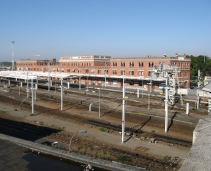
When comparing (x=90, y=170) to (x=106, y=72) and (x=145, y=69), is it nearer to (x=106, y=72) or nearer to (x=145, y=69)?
(x=145, y=69)

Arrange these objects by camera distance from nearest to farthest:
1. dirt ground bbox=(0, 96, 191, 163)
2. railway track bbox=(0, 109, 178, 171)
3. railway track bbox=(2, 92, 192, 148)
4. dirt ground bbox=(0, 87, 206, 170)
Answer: railway track bbox=(0, 109, 178, 171)
dirt ground bbox=(0, 96, 191, 163)
dirt ground bbox=(0, 87, 206, 170)
railway track bbox=(2, 92, 192, 148)

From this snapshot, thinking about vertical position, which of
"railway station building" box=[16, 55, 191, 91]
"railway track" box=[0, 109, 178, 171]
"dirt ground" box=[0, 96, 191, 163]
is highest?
"railway station building" box=[16, 55, 191, 91]

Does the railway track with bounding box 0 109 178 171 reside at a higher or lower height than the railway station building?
lower

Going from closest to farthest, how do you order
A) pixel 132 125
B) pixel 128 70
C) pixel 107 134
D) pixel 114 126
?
pixel 107 134 < pixel 114 126 < pixel 132 125 < pixel 128 70

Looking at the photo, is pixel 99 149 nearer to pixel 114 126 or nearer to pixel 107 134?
pixel 107 134

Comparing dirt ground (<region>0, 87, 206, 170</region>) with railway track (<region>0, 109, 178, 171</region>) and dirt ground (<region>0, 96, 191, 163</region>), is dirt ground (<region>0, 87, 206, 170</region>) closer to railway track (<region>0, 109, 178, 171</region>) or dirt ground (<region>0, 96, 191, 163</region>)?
dirt ground (<region>0, 96, 191, 163</region>)

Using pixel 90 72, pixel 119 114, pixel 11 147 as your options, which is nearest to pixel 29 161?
pixel 11 147

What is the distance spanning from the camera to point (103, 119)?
34.9 m

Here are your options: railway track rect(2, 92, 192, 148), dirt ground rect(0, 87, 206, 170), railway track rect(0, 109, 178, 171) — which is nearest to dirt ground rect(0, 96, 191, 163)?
dirt ground rect(0, 87, 206, 170)

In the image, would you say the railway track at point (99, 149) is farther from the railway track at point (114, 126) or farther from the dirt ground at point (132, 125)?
the railway track at point (114, 126)

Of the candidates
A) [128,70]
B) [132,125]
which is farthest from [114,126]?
[128,70]

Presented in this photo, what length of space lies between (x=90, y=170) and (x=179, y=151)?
15755mm

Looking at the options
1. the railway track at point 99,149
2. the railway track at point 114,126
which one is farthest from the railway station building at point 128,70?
the railway track at point 99,149

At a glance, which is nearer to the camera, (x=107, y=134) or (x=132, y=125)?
(x=107, y=134)
